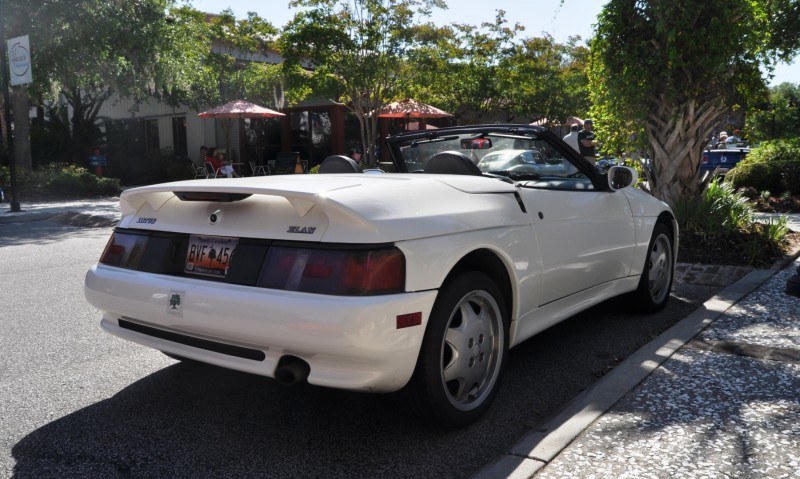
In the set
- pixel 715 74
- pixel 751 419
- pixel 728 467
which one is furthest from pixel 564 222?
pixel 715 74

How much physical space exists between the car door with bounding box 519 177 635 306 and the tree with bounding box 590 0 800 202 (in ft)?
13.4

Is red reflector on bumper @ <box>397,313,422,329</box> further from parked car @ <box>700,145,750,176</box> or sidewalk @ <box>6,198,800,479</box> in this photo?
parked car @ <box>700,145,750,176</box>

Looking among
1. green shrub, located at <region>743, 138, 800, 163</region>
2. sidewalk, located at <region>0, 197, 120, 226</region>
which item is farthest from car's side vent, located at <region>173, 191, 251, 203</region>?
green shrub, located at <region>743, 138, 800, 163</region>

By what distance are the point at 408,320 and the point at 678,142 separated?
7.07m

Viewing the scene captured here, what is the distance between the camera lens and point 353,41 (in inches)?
821

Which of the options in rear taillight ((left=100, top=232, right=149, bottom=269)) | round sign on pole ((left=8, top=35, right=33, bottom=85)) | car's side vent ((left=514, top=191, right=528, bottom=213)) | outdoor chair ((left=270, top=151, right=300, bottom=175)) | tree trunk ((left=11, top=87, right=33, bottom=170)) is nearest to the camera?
rear taillight ((left=100, top=232, right=149, bottom=269))

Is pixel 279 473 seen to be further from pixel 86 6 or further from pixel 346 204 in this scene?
pixel 86 6

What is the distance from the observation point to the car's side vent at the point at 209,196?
3.43m

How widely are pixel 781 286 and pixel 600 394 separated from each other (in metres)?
3.70

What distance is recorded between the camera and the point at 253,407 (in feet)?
12.6

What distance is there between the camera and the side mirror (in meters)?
4.93

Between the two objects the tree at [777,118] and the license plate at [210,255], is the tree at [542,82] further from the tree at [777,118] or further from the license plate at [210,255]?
the license plate at [210,255]

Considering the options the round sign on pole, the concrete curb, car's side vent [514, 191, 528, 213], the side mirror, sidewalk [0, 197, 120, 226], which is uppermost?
the round sign on pole

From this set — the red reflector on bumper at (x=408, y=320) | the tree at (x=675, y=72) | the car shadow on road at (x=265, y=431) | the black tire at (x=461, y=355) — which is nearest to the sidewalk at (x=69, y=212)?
the tree at (x=675, y=72)
